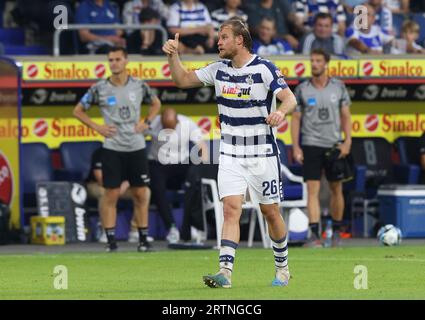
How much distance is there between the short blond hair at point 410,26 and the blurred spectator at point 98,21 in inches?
168

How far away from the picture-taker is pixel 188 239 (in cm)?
1988

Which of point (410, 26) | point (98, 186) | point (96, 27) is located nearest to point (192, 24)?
point (96, 27)

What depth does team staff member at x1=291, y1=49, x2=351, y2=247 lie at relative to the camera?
19250 millimetres

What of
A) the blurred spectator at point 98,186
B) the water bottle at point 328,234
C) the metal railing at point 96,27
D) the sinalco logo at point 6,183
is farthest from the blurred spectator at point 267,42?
the sinalco logo at point 6,183

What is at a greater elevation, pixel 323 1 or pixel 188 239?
pixel 323 1

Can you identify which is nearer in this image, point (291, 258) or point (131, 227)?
point (291, 258)

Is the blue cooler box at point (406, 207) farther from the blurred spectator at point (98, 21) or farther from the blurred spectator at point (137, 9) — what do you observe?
the blurred spectator at point (98, 21)

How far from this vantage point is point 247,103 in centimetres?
1304

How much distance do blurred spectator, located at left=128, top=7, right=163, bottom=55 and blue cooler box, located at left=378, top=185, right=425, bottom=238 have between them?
379cm

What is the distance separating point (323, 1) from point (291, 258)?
24.1 feet

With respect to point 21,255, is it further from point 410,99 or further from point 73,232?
point 410,99

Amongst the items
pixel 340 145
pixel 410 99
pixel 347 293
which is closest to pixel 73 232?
pixel 340 145

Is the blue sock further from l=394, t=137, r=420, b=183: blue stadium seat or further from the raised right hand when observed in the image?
l=394, t=137, r=420, b=183: blue stadium seat

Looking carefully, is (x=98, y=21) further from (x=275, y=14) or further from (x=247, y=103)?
(x=247, y=103)
